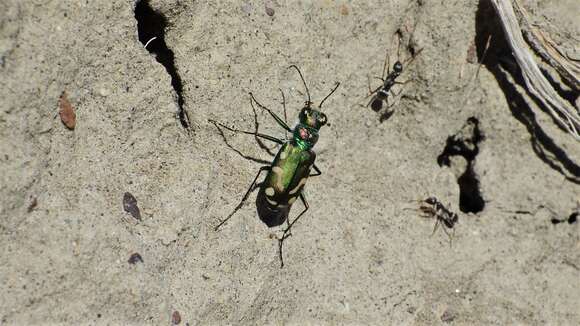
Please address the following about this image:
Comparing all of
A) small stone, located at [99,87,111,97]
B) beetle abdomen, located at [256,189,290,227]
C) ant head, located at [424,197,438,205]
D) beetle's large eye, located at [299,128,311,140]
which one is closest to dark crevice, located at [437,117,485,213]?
ant head, located at [424,197,438,205]

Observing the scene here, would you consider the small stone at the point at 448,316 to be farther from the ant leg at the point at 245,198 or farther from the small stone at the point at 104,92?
the small stone at the point at 104,92

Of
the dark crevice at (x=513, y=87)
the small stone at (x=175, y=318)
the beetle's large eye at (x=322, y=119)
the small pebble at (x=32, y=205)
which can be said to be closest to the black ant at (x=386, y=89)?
the beetle's large eye at (x=322, y=119)

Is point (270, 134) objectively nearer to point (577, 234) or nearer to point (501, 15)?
point (501, 15)

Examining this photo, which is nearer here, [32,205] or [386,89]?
[32,205]

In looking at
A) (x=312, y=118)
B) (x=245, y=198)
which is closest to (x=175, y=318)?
(x=245, y=198)

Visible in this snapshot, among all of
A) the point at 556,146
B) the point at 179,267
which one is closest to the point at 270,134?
the point at 179,267

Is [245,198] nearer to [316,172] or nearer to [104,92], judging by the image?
[316,172]

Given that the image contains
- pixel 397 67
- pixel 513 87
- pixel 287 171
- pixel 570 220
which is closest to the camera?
pixel 287 171
